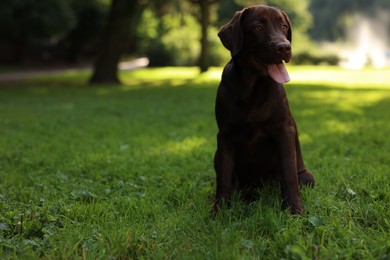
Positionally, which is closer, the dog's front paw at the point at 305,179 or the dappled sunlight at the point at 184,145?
the dog's front paw at the point at 305,179

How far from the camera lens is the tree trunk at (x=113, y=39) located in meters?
19.8

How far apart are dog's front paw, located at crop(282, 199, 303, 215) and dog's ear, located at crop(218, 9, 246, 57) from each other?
1066 mm

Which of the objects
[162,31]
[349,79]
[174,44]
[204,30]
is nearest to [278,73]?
[349,79]

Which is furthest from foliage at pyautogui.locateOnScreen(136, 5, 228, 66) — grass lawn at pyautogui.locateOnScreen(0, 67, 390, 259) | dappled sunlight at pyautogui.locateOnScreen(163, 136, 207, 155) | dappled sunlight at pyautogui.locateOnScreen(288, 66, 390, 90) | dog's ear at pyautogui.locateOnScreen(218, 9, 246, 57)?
dog's ear at pyautogui.locateOnScreen(218, 9, 246, 57)

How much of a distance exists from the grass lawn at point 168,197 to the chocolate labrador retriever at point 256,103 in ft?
0.89

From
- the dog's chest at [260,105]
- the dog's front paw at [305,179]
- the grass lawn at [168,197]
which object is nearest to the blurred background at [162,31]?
the grass lawn at [168,197]

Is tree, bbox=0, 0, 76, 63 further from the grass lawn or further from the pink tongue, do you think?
the pink tongue

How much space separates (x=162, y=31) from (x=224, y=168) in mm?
43859

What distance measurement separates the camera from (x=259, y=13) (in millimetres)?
3096

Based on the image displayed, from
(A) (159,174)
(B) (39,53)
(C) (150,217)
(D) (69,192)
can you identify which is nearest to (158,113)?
(A) (159,174)

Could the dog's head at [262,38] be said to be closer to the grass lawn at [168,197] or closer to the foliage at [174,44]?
the grass lawn at [168,197]

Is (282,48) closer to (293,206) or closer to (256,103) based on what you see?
(256,103)

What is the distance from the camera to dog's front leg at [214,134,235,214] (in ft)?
11.0

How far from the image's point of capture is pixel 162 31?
1810 inches
